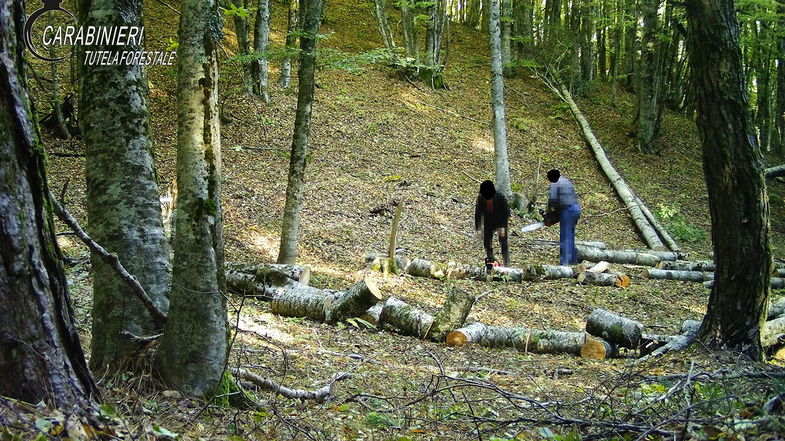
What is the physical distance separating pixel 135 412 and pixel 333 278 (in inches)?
267

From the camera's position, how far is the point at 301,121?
955 cm

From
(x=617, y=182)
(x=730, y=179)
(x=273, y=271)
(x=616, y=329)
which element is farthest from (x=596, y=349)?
(x=617, y=182)

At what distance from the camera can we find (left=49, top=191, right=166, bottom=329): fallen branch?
3434mm

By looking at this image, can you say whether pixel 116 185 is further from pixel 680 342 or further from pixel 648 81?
pixel 648 81

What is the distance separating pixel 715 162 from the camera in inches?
239

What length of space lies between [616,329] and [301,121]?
5633 mm

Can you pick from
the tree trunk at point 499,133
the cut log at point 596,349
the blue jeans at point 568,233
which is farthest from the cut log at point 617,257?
the cut log at point 596,349

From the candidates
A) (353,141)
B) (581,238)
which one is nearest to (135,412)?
(581,238)

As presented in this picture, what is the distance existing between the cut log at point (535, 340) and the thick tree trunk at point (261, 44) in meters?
11.5

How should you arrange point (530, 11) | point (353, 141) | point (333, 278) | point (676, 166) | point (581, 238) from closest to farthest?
point (333, 278), point (581, 238), point (353, 141), point (676, 166), point (530, 11)

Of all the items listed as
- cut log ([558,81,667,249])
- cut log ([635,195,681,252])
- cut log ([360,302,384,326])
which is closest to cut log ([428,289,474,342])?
cut log ([360,302,384,326])

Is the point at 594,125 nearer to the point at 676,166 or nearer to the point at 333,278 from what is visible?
the point at 676,166

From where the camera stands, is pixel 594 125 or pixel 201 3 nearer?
pixel 201 3

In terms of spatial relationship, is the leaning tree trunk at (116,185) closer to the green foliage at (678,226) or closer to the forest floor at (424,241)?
the forest floor at (424,241)
